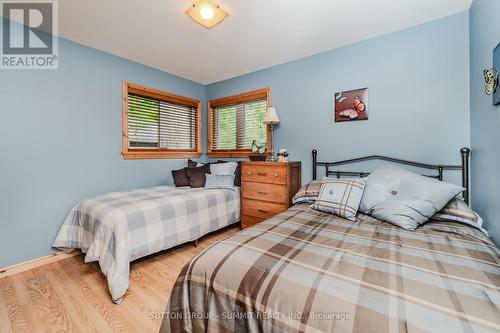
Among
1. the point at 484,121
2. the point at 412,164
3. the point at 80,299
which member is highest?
the point at 484,121

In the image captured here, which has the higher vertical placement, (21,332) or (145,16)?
(145,16)

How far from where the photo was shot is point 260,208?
2.70 metres

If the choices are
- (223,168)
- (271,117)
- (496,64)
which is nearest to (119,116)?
(223,168)

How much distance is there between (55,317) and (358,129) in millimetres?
3104

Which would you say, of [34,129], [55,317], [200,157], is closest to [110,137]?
[34,129]

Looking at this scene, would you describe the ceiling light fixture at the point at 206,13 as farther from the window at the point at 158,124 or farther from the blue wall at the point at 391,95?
the window at the point at 158,124

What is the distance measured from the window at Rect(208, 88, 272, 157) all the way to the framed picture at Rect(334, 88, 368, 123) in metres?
1.00

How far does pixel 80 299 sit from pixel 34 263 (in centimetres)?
100

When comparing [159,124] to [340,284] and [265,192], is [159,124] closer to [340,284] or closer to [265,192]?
[265,192]

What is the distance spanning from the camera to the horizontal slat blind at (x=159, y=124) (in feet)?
9.94

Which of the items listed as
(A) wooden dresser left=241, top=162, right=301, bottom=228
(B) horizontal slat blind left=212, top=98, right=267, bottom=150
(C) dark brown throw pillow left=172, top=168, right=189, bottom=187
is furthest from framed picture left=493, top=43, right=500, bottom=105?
(C) dark brown throw pillow left=172, top=168, right=189, bottom=187

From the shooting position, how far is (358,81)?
2.41m

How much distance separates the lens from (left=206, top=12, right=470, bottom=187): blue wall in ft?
6.40

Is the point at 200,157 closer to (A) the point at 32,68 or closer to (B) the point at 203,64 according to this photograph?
(B) the point at 203,64
